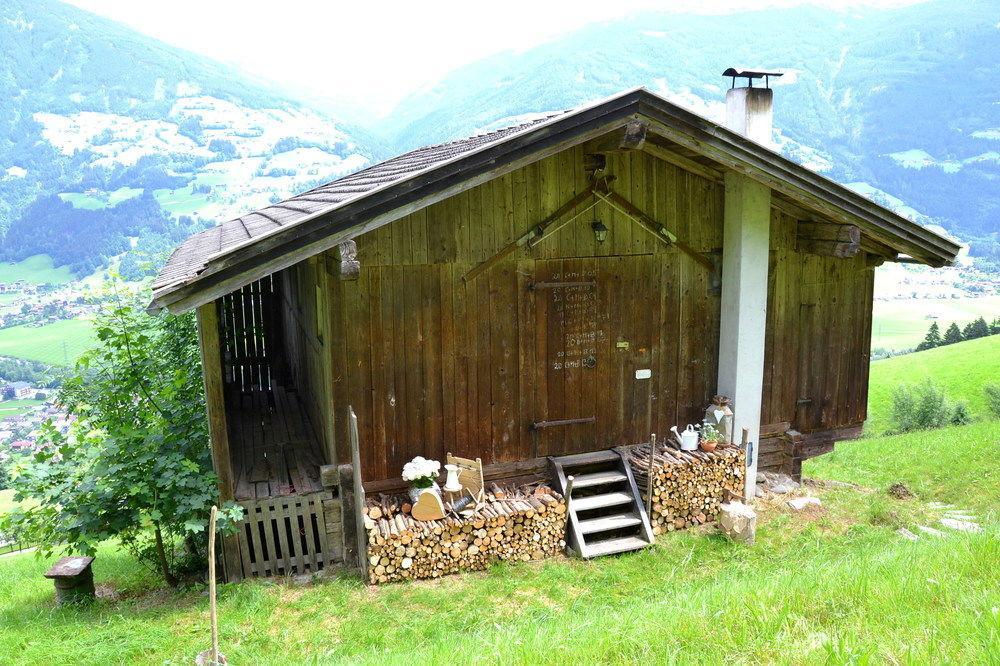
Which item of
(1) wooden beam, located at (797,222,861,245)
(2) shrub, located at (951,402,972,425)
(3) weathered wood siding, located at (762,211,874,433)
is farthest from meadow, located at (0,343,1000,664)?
(2) shrub, located at (951,402,972,425)

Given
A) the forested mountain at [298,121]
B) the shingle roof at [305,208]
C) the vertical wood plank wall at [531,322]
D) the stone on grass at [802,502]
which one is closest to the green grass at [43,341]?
the forested mountain at [298,121]

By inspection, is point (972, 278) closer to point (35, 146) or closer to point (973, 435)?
point (973, 435)

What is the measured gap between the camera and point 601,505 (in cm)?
827

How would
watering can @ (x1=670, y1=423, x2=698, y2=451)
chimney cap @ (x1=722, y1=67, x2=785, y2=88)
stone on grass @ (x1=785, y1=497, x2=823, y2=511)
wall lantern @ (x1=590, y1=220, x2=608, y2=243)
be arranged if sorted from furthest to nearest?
chimney cap @ (x1=722, y1=67, x2=785, y2=88)
stone on grass @ (x1=785, y1=497, x2=823, y2=511)
watering can @ (x1=670, y1=423, x2=698, y2=451)
wall lantern @ (x1=590, y1=220, x2=608, y2=243)

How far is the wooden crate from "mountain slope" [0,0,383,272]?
110322mm

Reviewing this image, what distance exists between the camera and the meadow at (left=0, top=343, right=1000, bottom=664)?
4.20 meters

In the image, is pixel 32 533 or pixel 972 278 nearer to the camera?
pixel 32 533

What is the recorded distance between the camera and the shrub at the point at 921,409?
28391 millimetres

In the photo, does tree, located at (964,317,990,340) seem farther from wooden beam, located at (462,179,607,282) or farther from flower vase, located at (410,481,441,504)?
flower vase, located at (410,481,441,504)

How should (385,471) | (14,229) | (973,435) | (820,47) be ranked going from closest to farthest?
(385,471) < (973,435) < (14,229) < (820,47)

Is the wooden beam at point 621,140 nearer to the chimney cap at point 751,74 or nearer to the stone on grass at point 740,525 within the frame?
the chimney cap at point 751,74

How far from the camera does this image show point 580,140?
23.4ft

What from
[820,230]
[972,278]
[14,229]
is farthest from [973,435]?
[14,229]

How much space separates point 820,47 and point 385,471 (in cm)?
22206
